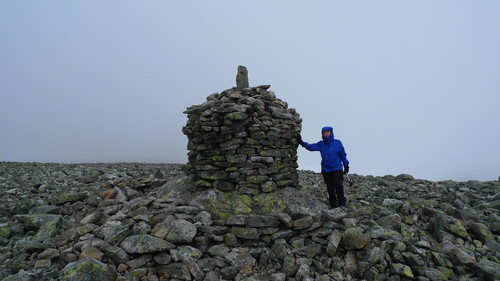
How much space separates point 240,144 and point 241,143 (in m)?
0.05

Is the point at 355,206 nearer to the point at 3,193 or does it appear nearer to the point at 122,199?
the point at 122,199

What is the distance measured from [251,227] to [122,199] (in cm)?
519

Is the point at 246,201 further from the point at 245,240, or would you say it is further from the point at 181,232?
the point at 181,232

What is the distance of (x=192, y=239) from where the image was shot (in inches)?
277

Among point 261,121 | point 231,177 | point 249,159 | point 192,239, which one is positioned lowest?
point 192,239

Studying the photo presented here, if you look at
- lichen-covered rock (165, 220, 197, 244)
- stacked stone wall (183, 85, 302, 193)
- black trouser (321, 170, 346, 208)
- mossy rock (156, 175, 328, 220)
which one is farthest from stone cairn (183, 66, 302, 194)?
lichen-covered rock (165, 220, 197, 244)

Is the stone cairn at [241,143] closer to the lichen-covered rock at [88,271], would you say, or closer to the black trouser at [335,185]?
the black trouser at [335,185]

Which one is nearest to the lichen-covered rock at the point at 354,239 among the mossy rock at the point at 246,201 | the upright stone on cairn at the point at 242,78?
the mossy rock at the point at 246,201

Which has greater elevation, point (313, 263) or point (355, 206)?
point (355, 206)

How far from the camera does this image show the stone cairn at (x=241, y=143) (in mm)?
9109

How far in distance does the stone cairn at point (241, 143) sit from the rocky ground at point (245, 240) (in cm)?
64

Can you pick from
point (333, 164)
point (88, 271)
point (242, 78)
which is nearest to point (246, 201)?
point (333, 164)

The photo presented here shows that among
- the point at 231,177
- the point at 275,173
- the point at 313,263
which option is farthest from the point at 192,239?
the point at 275,173

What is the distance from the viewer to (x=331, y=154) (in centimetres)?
988
